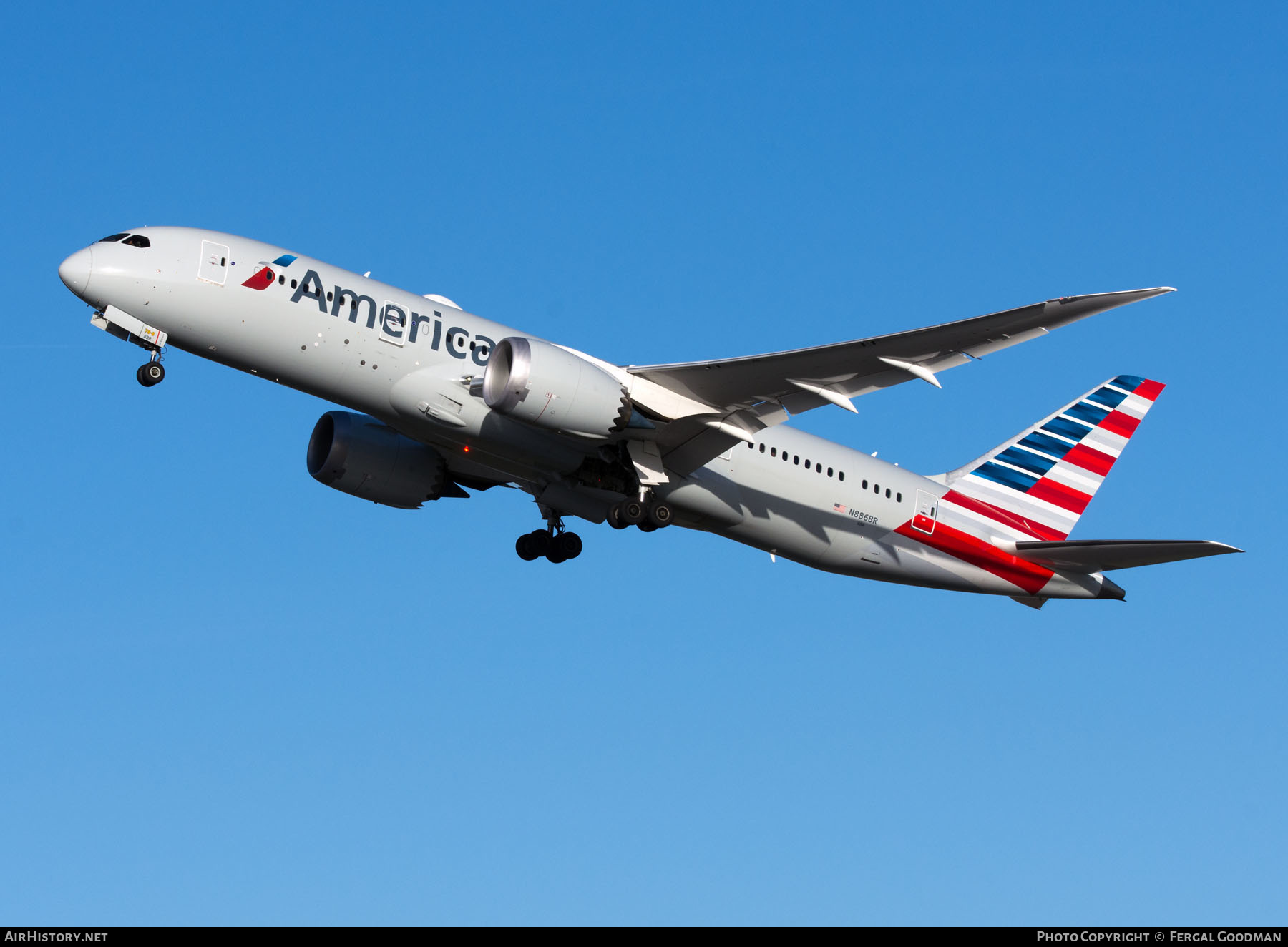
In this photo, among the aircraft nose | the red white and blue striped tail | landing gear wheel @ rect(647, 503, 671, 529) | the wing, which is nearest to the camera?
the wing

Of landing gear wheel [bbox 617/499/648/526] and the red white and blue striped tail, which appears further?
the red white and blue striped tail

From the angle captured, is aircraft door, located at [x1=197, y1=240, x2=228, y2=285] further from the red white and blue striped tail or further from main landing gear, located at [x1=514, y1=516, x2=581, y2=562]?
the red white and blue striped tail

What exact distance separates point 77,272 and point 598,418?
34.7ft

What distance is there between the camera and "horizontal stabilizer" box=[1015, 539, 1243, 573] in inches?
1202

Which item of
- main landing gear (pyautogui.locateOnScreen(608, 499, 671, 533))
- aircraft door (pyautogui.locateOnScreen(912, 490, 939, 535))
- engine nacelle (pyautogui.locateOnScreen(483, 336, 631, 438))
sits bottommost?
main landing gear (pyautogui.locateOnScreen(608, 499, 671, 533))

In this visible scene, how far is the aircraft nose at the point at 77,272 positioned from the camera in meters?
28.0

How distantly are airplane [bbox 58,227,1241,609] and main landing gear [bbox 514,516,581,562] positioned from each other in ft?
0.17

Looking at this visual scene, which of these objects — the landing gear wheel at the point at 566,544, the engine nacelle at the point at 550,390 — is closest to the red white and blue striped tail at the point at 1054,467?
the landing gear wheel at the point at 566,544

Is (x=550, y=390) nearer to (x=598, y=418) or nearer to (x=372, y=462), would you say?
(x=598, y=418)

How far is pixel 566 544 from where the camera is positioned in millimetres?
36312

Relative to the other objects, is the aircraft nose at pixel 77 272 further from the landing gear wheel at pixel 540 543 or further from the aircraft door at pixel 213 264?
the landing gear wheel at pixel 540 543

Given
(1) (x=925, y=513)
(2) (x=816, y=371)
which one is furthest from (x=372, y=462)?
(1) (x=925, y=513)

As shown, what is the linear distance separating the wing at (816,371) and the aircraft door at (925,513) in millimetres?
6106

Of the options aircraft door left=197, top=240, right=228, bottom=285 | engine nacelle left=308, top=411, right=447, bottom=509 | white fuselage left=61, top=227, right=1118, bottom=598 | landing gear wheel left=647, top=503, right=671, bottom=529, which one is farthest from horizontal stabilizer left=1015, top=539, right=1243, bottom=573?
aircraft door left=197, top=240, right=228, bottom=285
